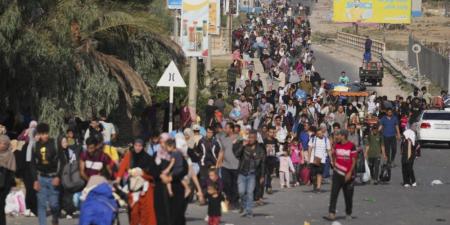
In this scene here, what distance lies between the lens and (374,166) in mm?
29078

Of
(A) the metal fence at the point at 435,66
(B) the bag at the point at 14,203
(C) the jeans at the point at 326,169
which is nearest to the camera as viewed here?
(B) the bag at the point at 14,203

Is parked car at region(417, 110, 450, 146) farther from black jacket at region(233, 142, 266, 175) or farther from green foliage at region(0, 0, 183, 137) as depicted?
black jacket at region(233, 142, 266, 175)

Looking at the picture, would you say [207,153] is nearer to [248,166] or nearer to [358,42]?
[248,166]

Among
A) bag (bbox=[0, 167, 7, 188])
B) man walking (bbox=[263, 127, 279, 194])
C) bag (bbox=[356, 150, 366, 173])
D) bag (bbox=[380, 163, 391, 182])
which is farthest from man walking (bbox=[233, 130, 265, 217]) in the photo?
bag (bbox=[380, 163, 391, 182])

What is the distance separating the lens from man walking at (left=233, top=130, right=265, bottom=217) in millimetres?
21812

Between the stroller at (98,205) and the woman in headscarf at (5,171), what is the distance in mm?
1906

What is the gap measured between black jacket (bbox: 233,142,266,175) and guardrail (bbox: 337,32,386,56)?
5805 centimetres

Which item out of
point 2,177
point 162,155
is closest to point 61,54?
point 2,177

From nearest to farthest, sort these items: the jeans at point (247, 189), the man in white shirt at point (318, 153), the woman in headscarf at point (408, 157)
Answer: the jeans at point (247, 189), the man in white shirt at point (318, 153), the woman in headscarf at point (408, 157)

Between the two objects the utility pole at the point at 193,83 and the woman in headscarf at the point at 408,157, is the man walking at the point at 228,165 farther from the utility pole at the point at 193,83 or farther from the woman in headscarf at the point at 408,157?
the utility pole at the point at 193,83

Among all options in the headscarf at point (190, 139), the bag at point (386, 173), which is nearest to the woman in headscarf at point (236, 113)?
the bag at point (386, 173)

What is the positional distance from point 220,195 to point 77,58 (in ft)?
34.5

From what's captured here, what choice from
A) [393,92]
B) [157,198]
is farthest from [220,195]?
[393,92]

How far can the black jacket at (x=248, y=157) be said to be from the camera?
22078 mm
